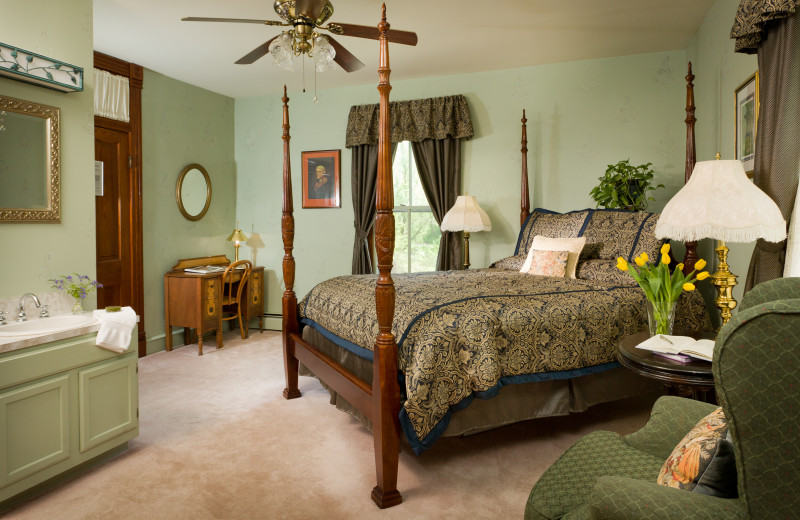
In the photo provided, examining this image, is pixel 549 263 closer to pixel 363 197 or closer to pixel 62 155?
pixel 363 197

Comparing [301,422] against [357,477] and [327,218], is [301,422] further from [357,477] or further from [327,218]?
[327,218]

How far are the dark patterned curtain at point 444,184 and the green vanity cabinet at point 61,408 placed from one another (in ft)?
9.89

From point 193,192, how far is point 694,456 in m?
5.28

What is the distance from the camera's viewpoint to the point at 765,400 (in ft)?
2.81

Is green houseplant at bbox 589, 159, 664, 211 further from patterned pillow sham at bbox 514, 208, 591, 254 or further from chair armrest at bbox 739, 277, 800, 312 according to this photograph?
chair armrest at bbox 739, 277, 800, 312

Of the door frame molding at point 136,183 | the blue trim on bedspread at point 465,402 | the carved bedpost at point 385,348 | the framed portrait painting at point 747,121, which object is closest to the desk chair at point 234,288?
the door frame molding at point 136,183

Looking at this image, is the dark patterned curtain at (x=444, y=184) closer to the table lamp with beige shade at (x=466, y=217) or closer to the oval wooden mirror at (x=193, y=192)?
the table lamp with beige shade at (x=466, y=217)

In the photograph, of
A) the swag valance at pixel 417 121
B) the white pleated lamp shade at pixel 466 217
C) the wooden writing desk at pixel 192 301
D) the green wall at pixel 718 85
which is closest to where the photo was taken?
the green wall at pixel 718 85

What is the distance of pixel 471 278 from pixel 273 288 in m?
3.12

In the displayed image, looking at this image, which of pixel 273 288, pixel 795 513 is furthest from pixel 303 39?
pixel 273 288

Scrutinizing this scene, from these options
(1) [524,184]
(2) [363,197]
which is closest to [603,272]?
(1) [524,184]

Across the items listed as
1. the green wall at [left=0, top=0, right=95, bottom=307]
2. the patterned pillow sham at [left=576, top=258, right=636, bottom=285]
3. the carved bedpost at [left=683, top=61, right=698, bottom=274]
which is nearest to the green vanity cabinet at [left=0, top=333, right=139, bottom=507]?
the green wall at [left=0, top=0, right=95, bottom=307]

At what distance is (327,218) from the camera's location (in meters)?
5.65

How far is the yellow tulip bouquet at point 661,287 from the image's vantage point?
2209 mm
